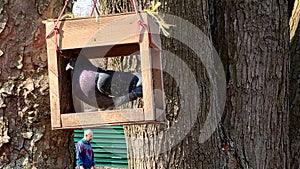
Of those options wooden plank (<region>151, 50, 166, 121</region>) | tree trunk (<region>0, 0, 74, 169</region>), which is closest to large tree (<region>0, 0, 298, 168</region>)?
tree trunk (<region>0, 0, 74, 169</region>)

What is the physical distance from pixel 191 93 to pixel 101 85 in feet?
3.57

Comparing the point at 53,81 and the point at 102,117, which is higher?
the point at 53,81

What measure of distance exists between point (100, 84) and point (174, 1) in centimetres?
114

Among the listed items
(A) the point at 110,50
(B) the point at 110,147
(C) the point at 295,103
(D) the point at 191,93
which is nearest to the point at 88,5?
(C) the point at 295,103

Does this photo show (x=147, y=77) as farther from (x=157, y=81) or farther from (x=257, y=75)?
(x=257, y=75)

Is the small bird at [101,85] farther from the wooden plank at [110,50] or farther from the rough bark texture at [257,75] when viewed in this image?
the rough bark texture at [257,75]

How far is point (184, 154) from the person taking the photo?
2764mm

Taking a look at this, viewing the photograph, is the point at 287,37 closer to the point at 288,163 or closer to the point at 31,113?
the point at 288,163

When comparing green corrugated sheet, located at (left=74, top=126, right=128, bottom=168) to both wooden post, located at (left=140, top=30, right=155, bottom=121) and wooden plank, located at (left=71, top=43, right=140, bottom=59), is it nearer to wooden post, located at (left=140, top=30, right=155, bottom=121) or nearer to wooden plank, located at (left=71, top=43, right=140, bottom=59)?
wooden plank, located at (left=71, top=43, right=140, bottom=59)

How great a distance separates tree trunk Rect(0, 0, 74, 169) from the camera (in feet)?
5.60

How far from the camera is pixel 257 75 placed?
3256 mm

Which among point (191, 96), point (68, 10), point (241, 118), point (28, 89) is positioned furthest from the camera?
point (241, 118)

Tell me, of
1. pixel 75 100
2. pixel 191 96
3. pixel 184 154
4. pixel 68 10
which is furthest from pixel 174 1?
pixel 75 100

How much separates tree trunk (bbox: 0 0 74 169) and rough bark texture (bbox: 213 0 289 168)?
5.52 feet
